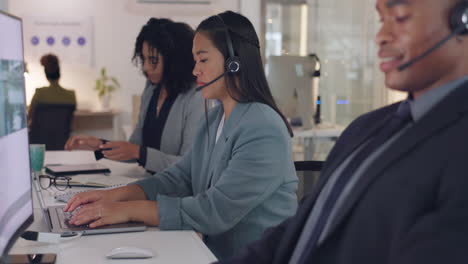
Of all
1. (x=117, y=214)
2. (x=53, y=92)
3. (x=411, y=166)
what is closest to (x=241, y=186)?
(x=117, y=214)

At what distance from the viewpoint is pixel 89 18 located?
5.92 meters

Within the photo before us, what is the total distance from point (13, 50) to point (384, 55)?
0.63 m

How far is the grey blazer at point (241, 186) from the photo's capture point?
1449 millimetres

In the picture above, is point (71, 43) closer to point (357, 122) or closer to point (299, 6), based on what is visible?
point (299, 6)

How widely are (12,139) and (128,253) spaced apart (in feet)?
1.21

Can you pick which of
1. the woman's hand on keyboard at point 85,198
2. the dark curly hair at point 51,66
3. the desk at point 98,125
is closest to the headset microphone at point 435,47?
the woman's hand on keyboard at point 85,198

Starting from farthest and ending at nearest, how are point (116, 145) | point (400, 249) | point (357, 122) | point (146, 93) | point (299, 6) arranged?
1. point (299, 6)
2. point (146, 93)
3. point (116, 145)
4. point (357, 122)
5. point (400, 249)

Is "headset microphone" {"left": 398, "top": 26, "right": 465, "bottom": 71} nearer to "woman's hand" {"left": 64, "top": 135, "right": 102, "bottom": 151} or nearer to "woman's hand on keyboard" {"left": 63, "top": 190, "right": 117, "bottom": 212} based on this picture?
"woman's hand on keyboard" {"left": 63, "top": 190, "right": 117, "bottom": 212}

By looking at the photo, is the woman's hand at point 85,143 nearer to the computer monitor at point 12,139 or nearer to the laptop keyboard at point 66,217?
the laptop keyboard at point 66,217

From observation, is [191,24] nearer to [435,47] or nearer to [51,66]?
[51,66]

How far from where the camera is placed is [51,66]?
534cm

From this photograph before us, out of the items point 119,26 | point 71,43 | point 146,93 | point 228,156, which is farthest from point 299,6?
point 228,156

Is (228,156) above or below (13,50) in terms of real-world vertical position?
below

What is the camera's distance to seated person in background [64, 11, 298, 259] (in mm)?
1448
